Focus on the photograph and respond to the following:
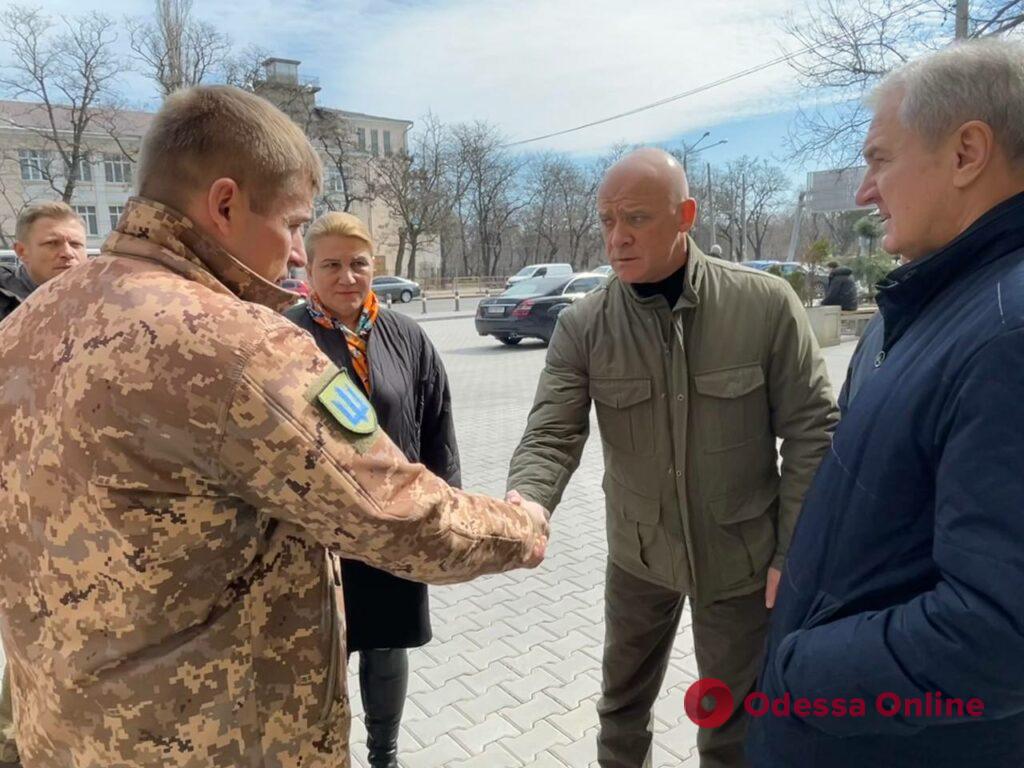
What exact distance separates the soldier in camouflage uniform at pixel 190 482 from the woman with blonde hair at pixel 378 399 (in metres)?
1.18

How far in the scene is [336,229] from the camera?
9.64 feet

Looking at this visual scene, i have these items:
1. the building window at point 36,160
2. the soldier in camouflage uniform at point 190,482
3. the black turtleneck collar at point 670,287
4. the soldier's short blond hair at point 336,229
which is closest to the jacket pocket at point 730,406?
the black turtleneck collar at point 670,287

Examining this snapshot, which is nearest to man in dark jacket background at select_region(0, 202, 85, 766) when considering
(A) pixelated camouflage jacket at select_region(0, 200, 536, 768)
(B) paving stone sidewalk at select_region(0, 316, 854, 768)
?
(B) paving stone sidewalk at select_region(0, 316, 854, 768)

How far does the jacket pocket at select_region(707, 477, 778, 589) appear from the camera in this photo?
223 cm

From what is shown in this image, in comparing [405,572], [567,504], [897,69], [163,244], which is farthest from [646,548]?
[567,504]

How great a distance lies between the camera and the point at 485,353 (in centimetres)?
1562

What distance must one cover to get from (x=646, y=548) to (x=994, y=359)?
1442 millimetres

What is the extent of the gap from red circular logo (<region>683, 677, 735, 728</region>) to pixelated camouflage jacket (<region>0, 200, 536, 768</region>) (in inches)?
52.5

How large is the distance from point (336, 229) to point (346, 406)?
184 cm

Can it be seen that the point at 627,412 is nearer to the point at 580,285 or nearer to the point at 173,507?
the point at 173,507

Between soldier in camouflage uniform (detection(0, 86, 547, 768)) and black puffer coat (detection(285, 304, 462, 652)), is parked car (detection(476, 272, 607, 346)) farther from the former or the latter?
soldier in camouflage uniform (detection(0, 86, 547, 768))

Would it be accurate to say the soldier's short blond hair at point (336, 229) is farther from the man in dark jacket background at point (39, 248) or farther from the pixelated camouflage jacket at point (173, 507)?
the pixelated camouflage jacket at point (173, 507)

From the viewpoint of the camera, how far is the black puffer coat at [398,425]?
263 centimetres

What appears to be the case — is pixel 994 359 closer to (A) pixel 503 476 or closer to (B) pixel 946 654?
(B) pixel 946 654
